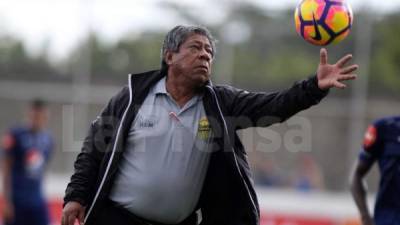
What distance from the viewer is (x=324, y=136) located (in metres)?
17.0

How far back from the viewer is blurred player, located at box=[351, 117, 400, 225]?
20.2 ft

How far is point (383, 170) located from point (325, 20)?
1.65 metres

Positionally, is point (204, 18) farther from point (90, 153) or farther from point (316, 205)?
point (90, 153)

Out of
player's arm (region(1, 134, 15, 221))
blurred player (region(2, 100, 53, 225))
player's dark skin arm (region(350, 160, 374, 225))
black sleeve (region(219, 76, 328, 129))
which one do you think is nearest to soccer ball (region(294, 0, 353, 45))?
black sleeve (region(219, 76, 328, 129))

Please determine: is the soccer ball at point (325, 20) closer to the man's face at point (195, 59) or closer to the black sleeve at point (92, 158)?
the man's face at point (195, 59)

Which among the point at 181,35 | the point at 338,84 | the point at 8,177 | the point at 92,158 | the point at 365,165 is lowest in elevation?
the point at 8,177

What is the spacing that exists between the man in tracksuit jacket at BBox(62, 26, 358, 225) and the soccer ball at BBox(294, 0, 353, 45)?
21.0 inches

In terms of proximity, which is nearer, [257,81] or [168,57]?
[168,57]

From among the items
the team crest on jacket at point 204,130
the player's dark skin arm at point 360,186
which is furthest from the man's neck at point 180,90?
the player's dark skin arm at point 360,186

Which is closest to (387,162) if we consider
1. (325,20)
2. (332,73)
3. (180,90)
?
(325,20)

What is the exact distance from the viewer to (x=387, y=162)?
6.27 m

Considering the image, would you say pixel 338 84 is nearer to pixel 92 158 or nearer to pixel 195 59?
pixel 195 59

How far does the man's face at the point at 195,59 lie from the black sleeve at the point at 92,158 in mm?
453

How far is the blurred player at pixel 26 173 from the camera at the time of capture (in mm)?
10781
